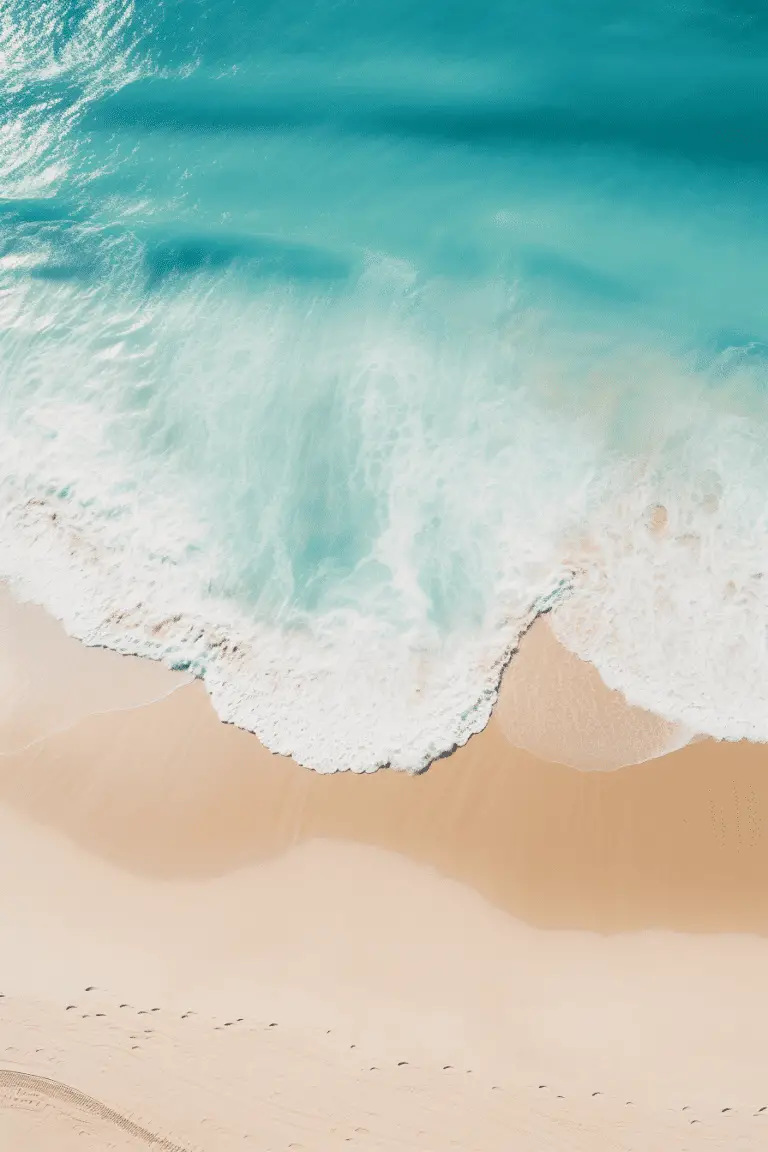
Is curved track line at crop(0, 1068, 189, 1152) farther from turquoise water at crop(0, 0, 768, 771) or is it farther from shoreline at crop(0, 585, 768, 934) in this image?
turquoise water at crop(0, 0, 768, 771)

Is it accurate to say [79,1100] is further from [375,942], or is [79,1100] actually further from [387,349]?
[387,349]

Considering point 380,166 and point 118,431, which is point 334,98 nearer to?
point 380,166

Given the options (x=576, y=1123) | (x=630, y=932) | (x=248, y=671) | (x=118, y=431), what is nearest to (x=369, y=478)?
(x=248, y=671)

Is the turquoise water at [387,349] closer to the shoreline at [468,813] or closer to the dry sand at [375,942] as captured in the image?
the shoreline at [468,813]

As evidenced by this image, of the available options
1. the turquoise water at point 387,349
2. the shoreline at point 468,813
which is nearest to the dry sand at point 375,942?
the shoreline at point 468,813

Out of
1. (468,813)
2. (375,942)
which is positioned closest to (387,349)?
(468,813)
